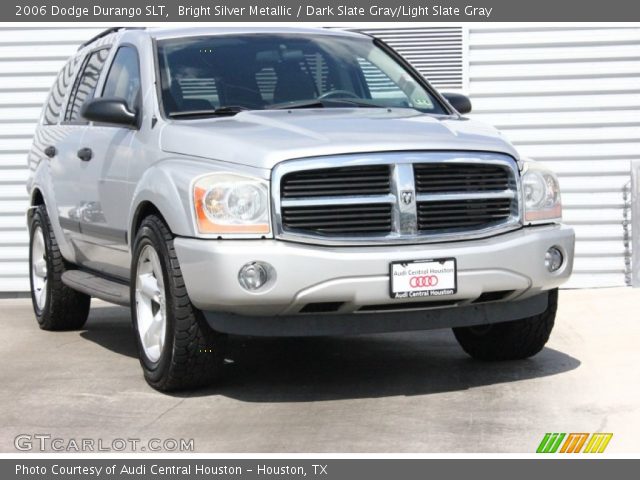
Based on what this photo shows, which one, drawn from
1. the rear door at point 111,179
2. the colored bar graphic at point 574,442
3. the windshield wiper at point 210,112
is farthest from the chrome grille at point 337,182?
the colored bar graphic at point 574,442

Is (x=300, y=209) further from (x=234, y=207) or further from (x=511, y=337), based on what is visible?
→ (x=511, y=337)

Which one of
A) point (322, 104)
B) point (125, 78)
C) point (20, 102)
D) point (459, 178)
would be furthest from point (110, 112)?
point (20, 102)

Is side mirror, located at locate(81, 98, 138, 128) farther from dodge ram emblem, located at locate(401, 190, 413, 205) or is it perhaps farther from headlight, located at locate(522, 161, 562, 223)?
headlight, located at locate(522, 161, 562, 223)

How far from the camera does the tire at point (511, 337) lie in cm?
755

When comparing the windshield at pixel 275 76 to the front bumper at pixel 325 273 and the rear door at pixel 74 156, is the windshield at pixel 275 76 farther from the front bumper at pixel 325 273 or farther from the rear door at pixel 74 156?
the front bumper at pixel 325 273

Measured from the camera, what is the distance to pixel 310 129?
271 inches

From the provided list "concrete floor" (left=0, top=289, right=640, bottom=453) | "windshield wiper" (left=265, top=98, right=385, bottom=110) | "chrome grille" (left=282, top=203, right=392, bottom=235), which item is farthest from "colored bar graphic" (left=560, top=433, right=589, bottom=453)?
"windshield wiper" (left=265, top=98, right=385, bottom=110)

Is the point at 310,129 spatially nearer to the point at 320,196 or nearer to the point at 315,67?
the point at 320,196

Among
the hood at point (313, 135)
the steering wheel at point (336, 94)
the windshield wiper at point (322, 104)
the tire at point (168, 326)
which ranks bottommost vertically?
the tire at point (168, 326)

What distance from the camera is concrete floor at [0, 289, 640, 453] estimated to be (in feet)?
19.8

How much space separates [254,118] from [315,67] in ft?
3.16

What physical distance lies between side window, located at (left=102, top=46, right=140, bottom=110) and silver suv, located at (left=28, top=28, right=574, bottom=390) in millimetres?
34
